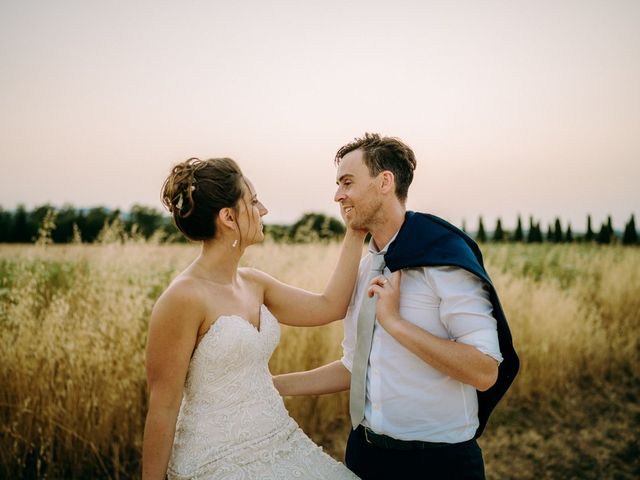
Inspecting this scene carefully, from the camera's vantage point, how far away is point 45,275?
178 inches

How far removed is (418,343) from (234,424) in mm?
881

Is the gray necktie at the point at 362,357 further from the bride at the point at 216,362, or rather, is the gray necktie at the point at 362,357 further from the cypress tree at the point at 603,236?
the cypress tree at the point at 603,236

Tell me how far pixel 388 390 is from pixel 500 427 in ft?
11.4

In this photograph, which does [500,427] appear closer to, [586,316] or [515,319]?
[515,319]

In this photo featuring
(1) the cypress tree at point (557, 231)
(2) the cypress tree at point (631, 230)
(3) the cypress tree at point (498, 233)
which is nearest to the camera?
(2) the cypress tree at point (631, 230)

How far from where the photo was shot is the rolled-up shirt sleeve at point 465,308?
6.29 feet

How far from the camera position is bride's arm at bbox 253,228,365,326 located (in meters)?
2.55

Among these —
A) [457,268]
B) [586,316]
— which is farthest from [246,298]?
[586,316]

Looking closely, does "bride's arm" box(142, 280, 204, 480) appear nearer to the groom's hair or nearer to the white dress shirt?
the white dress shirt

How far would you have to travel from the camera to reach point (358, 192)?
2.33 meters

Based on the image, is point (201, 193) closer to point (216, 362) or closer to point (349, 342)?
point (216, 362)

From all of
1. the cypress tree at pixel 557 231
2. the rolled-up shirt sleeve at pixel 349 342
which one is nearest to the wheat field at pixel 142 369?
the rolled-up shirt sleeve at pixel 349 342

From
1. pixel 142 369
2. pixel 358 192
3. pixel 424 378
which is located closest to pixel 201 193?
pixel 358 192

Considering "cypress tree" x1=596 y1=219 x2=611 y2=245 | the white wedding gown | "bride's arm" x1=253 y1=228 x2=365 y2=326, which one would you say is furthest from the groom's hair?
"cypress tree" x1=596 y1=219 x2=611 y2=245
